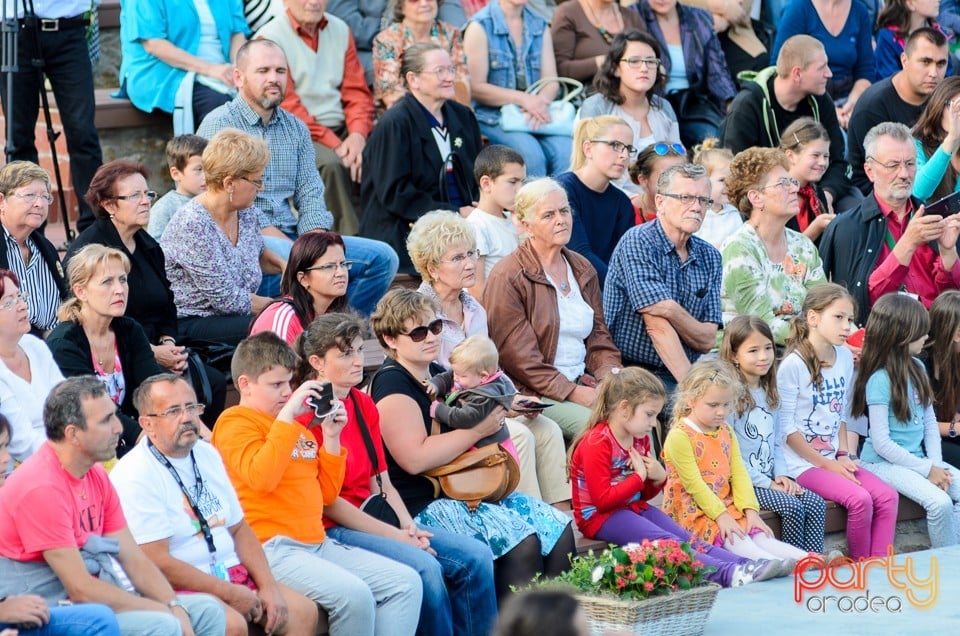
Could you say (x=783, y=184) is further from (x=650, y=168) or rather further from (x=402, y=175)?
(x=402, y=175)

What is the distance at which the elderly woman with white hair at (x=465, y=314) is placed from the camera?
20.2ft

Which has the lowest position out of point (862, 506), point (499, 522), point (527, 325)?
point (862, 506)

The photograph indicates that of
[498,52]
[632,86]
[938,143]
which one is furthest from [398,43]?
[938,143]

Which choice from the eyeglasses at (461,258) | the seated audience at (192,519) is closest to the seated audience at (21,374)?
the seated audience at (192,519)

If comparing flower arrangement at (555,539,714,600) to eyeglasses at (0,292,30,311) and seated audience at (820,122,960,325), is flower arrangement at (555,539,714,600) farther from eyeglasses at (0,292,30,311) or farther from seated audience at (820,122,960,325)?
seated audience at (820,122,960,325)

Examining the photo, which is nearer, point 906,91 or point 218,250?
point 218,250

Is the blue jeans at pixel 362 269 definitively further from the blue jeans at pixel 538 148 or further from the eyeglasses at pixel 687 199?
the blue jeans at pixel 538 148

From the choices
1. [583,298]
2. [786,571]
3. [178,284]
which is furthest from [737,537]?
[178,284]

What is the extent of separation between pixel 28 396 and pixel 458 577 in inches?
61.3

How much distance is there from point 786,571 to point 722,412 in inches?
25.6

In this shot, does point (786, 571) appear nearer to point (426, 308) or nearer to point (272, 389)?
point (426, 308)

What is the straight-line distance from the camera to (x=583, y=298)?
22.9 feet

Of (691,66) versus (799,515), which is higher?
(691,66)

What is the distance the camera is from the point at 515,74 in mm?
9414
